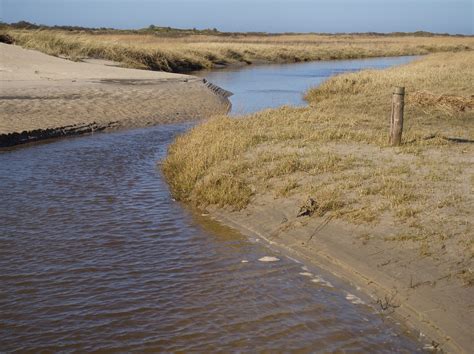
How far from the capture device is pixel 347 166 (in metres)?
8.80

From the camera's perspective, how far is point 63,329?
5000mm

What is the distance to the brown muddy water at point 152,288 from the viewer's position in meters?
4.85

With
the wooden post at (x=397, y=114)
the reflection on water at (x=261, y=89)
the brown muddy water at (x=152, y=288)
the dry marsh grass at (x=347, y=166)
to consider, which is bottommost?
the brown muddy water at (x=152, y=288)

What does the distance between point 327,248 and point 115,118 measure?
11397 millimetres

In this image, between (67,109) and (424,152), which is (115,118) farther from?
(424,152)

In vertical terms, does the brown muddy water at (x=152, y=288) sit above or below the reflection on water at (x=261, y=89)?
below

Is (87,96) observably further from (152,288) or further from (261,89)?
(152,288)

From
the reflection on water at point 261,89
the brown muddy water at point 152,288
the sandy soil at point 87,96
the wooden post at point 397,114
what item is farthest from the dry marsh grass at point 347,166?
the sandy soil at point 87,96

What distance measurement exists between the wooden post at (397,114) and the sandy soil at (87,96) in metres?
8.29

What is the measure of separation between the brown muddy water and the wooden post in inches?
151

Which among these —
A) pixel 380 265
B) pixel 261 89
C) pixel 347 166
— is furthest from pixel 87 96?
pixel 380 265

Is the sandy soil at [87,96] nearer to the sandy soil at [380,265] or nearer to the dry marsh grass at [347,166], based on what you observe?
the dry marsh grass at [347,166]

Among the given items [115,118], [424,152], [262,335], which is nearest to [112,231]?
[262,335]

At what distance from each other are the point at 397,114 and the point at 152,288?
575 centimetres
